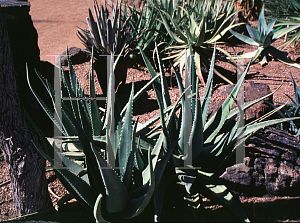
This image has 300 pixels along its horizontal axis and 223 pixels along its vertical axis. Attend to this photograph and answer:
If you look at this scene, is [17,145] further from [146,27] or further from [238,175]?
[146,27]

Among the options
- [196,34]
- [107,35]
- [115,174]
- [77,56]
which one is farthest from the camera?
[77,56]

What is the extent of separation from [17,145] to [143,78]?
271 cm

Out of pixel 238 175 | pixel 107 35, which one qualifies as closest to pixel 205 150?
pixel 238 175

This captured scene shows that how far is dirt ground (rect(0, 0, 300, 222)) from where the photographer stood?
5.36 feet

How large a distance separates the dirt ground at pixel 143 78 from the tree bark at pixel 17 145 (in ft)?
1.20

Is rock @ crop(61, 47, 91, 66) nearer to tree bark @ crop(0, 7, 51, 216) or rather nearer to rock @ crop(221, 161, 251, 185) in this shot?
tree bark @ crop(0, 7, 51, 216)

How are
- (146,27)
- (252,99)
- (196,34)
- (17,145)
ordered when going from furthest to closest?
(146,27)
(196,34)
(252,99)
(17,145)

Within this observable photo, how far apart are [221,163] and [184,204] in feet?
1.07

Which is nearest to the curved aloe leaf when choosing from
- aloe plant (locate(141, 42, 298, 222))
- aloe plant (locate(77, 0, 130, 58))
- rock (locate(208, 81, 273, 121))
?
aloe plant (locate(141, 42, 298, 222))

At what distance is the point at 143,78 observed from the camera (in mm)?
3902

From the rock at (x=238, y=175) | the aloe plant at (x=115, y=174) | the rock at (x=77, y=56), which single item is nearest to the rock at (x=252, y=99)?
the rock at (x=238, y=175)

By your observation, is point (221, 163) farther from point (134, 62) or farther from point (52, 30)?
point (52, 30)

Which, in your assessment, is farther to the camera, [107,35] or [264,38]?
[264,38]

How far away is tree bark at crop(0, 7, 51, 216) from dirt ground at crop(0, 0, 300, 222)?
36 cm
